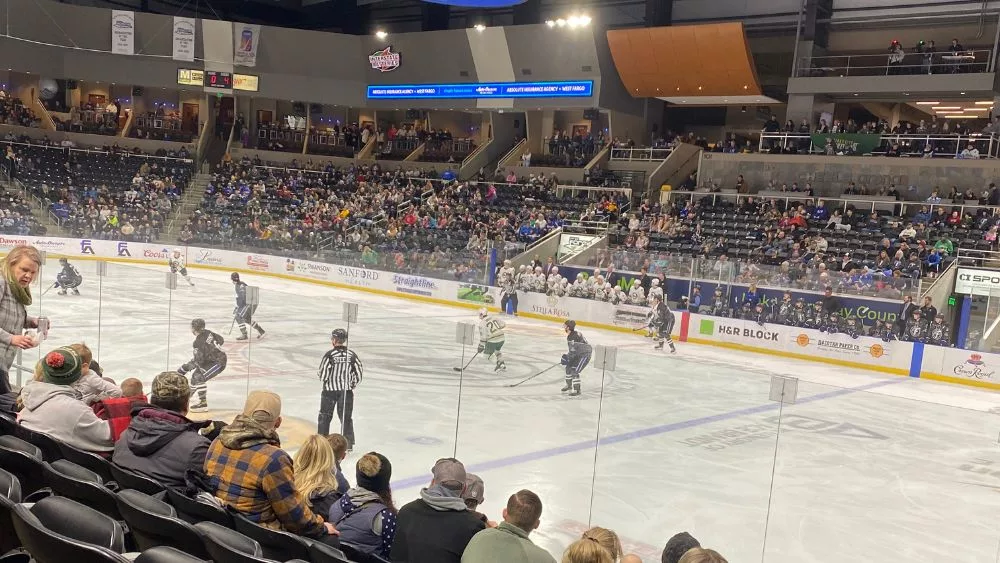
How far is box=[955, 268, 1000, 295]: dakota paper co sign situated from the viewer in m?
17.1

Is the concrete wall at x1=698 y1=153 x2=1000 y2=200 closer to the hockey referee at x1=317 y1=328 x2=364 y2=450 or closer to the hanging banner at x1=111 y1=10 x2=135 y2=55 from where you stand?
the hockey referee at x1=317 y1=328 x2=364 y2=450

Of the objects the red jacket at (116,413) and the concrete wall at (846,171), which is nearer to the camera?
the red jacket at (116,413)

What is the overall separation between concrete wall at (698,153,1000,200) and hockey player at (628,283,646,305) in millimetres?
8851

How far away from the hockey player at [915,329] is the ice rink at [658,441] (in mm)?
10449

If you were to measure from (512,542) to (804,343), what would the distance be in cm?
1525

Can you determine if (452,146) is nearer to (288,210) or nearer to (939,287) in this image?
(288,210)

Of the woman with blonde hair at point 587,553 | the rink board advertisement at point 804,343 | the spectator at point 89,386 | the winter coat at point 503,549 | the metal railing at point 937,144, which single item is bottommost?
the rink board advertisement at point 804,343

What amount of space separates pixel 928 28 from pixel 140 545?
92.6ft

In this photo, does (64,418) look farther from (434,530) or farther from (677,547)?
(677,547)

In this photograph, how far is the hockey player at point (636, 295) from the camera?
1916 cm

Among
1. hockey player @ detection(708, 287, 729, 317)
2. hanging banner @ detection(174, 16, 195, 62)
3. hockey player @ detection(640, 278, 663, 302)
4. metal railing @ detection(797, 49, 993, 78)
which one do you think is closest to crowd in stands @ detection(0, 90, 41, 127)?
hanging banner @ detection(174, 16, 195, 62)

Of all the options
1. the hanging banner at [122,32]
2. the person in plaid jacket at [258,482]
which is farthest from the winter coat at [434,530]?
the hanging banner at [122,32]

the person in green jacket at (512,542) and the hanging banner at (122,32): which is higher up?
the hanging banner at (122,32)

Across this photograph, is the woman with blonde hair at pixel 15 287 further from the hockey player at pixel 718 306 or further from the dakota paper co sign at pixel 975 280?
the dakota paper co sign at pixel 975 280
